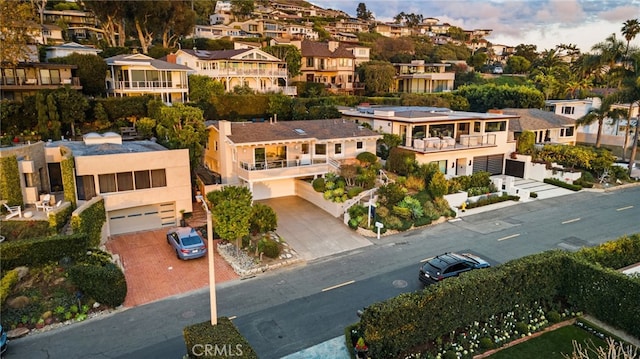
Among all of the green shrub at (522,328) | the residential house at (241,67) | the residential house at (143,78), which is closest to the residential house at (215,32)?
the residential house at (241,67)

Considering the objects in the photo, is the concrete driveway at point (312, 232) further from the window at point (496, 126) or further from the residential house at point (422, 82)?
the residential house at point (422, 82)

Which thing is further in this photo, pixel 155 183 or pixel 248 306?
pixel 155 183

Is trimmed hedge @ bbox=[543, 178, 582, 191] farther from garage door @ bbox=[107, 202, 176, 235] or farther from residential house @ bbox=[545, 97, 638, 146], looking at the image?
garage door @ bbox=[107, 202, 176, 235]

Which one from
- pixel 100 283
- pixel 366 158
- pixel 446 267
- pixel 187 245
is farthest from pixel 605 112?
pixel 100 283

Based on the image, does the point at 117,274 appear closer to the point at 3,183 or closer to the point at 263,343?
the point at 263,343

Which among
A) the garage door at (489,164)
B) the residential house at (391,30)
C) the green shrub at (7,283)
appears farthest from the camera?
the residential house at (391,30)

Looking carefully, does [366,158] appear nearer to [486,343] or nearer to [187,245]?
[187,245]

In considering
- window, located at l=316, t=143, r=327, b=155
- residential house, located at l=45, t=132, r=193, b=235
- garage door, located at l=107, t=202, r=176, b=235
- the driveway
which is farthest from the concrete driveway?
garage door, located at l=107, t=202, r=176, b=235

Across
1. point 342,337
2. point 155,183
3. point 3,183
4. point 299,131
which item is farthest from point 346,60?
point 342,337
